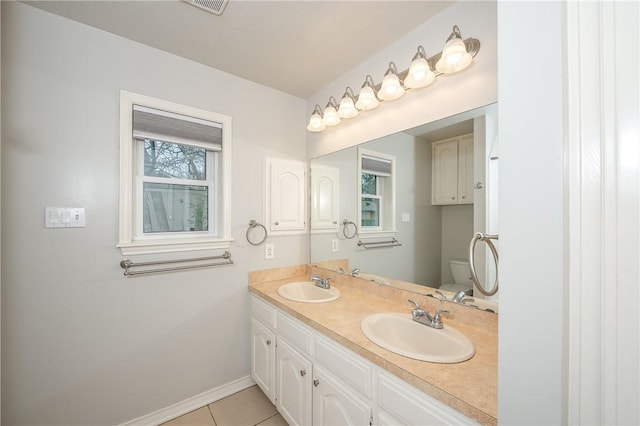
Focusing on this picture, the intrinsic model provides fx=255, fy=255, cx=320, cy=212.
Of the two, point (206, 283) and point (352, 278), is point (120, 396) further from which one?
point (352, 278)

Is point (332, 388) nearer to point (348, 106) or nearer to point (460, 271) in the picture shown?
point (460, 271)

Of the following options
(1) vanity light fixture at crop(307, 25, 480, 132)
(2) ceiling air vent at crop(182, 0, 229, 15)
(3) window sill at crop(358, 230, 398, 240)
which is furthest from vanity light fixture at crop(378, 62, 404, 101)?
(2) ceiling air vent at crop(182, 0, 229, 15)

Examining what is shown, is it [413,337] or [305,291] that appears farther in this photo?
[305,291]

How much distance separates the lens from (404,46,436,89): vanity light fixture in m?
1.35

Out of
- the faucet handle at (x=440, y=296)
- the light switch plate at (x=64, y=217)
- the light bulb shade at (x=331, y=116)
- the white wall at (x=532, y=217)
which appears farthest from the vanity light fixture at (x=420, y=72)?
the light switch plate at (x=64, y=217)

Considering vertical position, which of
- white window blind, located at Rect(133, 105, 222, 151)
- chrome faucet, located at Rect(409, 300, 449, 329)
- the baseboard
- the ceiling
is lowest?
the baseboard

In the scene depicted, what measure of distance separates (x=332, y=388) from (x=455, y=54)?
1.70 metres

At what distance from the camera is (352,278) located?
188cm

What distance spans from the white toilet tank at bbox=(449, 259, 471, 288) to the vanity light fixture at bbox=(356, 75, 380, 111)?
1.09m

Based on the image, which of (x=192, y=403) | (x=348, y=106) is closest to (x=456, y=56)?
(x=348, y=106)

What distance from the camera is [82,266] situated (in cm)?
146

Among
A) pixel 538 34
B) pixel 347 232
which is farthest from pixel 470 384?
pixel 347 232

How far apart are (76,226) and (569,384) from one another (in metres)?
2.07

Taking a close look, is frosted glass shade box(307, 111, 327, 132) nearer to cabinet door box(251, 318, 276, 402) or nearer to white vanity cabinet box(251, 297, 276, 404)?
white vanity cabinet box(251, 297, 276, 404)
